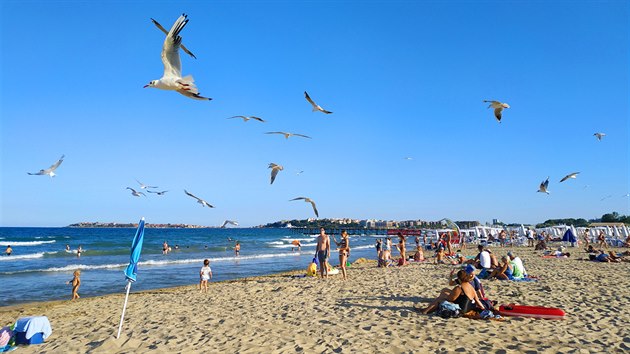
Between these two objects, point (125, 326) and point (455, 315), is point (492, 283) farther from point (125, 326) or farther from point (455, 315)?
point (125, 326)

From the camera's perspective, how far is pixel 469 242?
128 feet

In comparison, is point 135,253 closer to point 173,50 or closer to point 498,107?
point 173,50

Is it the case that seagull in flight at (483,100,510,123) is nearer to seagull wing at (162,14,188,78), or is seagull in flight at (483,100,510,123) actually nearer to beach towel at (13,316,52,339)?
seagull wing at (162,14,188,78)

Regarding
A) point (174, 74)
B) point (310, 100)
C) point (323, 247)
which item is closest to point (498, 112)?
point (310, 100)

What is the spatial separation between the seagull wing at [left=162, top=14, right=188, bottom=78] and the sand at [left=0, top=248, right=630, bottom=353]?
12.5 ft

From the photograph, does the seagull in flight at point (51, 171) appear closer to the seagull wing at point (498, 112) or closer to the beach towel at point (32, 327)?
the beach towel at point (32, 327)

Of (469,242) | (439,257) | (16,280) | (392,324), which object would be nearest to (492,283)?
(392,324)

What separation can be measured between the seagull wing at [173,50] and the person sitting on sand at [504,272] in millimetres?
8980

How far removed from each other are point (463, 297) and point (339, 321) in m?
2.04

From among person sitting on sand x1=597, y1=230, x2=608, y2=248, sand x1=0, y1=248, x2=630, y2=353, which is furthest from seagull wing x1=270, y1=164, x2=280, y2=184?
person sitting on sand x1=597, y1=230, x2=608, y2=248

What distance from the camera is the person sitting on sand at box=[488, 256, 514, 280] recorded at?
10.7m

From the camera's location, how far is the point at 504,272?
421 inches

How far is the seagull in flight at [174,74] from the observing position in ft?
17.5

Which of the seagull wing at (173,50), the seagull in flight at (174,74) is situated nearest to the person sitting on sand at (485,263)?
the seagull in flight at (174,74)
